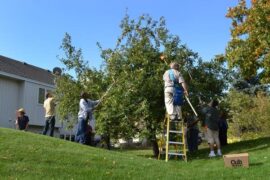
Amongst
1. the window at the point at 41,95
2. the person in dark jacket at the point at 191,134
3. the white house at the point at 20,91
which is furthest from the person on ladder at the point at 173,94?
the window at the point at 41,95

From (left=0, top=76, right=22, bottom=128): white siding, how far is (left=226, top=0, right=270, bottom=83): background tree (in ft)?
44.2

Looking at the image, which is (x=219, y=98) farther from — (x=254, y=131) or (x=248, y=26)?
(x=254, y=131)

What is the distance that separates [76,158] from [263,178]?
4053mm

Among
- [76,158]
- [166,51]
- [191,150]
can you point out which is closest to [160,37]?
[166,51]

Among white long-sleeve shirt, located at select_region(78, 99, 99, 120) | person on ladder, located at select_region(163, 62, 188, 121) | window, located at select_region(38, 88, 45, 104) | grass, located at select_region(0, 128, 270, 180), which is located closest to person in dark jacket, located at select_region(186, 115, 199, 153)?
white long-sleeve shirt, located at select_region(78, 99, 99, 120)

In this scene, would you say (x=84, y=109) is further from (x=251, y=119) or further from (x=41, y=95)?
(x=251, y=119)

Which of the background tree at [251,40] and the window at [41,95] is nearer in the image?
the background tree at [251,40]

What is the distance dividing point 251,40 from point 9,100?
Result: 15.2 meters

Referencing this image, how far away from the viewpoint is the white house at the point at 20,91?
92.2ft

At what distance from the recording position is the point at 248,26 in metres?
20.9

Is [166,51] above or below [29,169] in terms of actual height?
above

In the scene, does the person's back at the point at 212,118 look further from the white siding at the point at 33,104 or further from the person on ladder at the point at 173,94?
the white siding at the point at 33,104

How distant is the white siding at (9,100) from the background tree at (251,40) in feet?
44.2

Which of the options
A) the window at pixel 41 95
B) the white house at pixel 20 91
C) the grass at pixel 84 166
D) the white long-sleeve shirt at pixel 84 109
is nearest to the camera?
the grass at pixel 84 166
